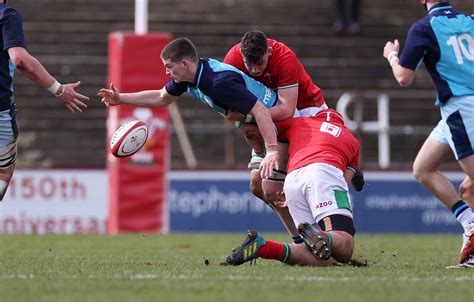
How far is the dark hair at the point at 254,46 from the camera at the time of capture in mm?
8555

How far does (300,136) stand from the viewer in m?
8.62

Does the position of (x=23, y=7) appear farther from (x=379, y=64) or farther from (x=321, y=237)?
(x=321, y=237)

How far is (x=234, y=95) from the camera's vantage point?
27.0ft

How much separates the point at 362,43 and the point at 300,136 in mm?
14492

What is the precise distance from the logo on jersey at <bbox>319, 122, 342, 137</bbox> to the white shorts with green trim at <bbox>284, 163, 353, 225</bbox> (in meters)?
0.43

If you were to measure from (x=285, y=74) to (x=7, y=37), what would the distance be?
7.38 ft

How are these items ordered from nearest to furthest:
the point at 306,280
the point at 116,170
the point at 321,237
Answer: the point at 306,280
the point at 321,237
the point at 116,170

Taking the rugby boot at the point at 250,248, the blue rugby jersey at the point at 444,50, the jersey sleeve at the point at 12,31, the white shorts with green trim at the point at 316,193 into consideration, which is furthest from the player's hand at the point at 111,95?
the blue rugby jersey at the point at 444,50

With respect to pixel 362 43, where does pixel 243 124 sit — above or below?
below

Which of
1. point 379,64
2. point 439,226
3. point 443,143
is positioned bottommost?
point 439,226

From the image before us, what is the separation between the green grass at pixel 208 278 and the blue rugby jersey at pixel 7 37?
143cm

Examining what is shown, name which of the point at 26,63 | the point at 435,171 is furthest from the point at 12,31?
the point at 435,171

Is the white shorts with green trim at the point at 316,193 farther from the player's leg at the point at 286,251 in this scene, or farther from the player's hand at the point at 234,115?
the player's hand at the point at 234,115

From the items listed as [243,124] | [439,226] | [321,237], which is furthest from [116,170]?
[321,237]
